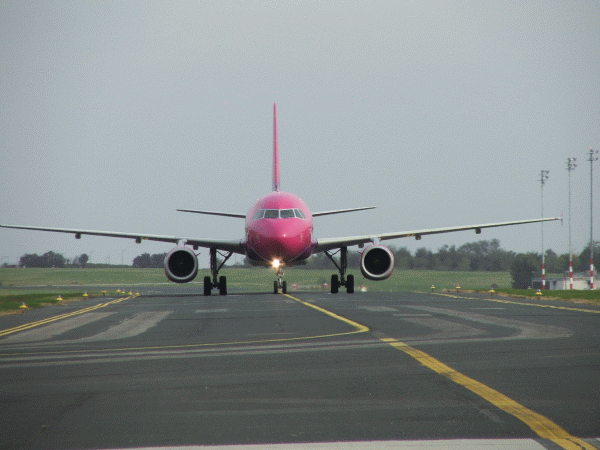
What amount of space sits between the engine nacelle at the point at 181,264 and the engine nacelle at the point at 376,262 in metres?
7.29

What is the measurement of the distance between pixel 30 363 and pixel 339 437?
629 cm

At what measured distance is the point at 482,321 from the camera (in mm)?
17516

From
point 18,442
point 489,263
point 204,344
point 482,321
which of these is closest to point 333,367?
point 204,344

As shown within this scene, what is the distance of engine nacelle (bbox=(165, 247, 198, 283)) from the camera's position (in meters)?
35.0

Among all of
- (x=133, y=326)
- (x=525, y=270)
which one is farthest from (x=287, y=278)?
(x=525, y=270)

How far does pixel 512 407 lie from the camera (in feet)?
22.6

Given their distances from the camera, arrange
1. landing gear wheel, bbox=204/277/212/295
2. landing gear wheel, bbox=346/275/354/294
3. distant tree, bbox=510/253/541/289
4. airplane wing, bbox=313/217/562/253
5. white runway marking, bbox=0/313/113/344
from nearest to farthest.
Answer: white runway marking, bbox=0/313/113/344
airplane wing, bbox=313/217/562/253
landing gear wheel, bbox=204/277/212/295
landing gear wheel, bbox=346/275/354/294
distant tree, bbox=510/253/541/289

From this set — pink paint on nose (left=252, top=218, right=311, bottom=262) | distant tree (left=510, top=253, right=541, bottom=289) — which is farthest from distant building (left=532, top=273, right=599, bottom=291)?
pink paint on nose (left=252, top=218, right=311, bottom=262)

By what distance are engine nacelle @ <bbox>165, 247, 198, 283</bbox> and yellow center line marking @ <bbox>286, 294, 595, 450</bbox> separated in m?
24.7

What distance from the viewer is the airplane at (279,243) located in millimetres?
31781

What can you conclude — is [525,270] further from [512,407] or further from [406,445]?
[406,445]

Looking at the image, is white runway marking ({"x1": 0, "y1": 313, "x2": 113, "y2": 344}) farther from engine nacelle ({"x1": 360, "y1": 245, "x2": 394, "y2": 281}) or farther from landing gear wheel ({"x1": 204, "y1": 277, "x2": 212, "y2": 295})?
landing gear wheel ({"x1": 204, "y1": 277, "x2": 212, "y2": 295})

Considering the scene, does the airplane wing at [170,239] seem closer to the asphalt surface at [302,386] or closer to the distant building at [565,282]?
the asphalt surface at [302,386]

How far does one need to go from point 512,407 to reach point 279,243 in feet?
81.4
